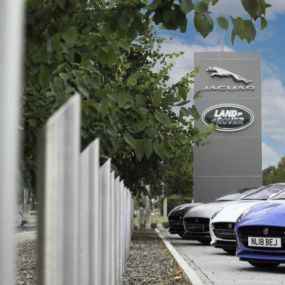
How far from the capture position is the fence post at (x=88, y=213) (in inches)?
117

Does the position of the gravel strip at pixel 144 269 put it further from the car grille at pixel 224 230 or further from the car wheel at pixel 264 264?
the car wheel at pixel 264 264

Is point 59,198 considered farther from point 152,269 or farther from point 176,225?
point 176,225

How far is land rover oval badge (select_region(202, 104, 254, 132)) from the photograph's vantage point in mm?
33625

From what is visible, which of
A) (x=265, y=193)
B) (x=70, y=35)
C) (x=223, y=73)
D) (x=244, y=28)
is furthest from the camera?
(x=223, y=73)

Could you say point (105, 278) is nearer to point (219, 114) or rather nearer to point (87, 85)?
point (87, 85)

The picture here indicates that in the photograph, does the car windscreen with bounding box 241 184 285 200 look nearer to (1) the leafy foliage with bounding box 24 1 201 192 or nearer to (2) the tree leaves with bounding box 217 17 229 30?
(1) the leafy foliage with bounding box 24 1 201 192

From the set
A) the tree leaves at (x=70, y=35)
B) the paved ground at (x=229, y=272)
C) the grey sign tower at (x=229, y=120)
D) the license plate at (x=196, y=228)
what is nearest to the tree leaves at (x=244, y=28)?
the tree leaves at (x=70, y=35)

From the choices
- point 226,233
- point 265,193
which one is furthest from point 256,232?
point 265,193

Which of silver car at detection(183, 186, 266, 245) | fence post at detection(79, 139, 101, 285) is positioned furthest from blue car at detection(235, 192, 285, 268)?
silver car at detection(183, 186, 266, 245)

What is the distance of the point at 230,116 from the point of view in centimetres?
Result: 3378

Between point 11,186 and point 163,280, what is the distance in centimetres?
848

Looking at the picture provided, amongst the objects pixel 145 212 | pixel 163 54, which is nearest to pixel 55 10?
pixel 163 54

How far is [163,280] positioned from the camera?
9844 mm

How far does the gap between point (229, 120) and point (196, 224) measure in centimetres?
1593
